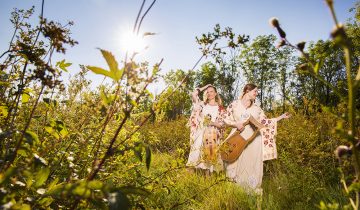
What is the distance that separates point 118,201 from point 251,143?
4.51 metres

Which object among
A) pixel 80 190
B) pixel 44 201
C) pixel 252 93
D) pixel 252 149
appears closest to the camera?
pixel 80 190

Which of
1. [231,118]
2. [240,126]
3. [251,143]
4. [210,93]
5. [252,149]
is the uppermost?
[210,93]

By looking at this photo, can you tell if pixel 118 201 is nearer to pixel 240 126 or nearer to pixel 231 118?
pixel 240 126

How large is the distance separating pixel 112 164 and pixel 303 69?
130 cm

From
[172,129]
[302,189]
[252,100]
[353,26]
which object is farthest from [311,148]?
[353,26]

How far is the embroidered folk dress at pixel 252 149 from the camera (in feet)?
15.7

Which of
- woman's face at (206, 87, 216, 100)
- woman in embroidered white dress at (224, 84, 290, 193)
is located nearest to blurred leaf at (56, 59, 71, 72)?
woman in embroidered white dress at (224, 84, 290, 193)

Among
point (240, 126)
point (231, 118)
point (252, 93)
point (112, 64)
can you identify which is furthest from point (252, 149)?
point (112, 64)

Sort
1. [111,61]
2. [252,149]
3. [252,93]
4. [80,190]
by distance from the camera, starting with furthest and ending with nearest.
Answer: [252,93], [252,149], [111,61], [80,190]

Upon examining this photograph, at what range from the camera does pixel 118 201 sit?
28.2 inches

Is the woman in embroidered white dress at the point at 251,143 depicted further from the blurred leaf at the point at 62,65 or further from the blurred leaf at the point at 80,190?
the blurred leaf at the point at 80,190

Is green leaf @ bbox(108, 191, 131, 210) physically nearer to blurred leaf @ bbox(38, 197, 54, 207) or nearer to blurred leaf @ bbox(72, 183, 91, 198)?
blurred leaf @ bbox(72, 183, 91, 198)

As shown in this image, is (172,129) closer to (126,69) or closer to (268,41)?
(126,69)

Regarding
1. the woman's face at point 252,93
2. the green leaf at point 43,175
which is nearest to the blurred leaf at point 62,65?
the green leaf at point 43,175
